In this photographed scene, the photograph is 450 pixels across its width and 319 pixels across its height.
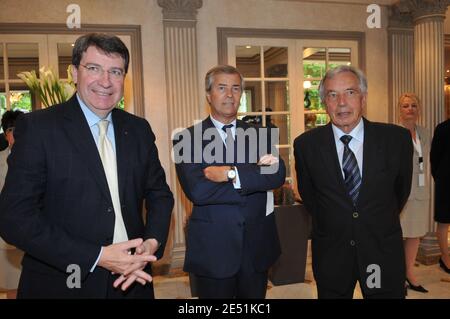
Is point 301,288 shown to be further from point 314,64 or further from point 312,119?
point 314,64

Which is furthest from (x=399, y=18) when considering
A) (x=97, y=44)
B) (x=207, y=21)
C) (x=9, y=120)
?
(x=9, y=120)

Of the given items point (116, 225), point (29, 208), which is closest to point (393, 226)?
point (116, 225)

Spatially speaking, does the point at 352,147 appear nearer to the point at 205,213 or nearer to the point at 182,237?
the point at 205,213

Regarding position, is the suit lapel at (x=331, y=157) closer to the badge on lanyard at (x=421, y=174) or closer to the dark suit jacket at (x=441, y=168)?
the badge on lanyard at (x=421, y=174)

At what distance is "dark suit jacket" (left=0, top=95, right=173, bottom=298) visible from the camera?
1223 mm

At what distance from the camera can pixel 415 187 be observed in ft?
11.0

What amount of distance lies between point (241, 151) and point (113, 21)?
8.83 feet

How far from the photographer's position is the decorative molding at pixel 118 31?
3.74 metres

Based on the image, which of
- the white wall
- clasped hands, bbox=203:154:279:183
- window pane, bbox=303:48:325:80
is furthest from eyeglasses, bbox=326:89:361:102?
window pane, bbox=303:48:325:80

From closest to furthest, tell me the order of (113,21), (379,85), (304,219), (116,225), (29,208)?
(29,208)
(116,225)
(304,219)
(113,21)
(379,85)

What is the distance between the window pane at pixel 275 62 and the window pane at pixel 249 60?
9 cm

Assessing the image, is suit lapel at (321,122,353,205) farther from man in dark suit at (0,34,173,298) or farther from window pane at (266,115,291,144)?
window pane at (266,115,291,144)

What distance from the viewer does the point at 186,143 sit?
78.7 inches

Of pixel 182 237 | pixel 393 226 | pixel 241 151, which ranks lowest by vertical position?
pixel 182 237
